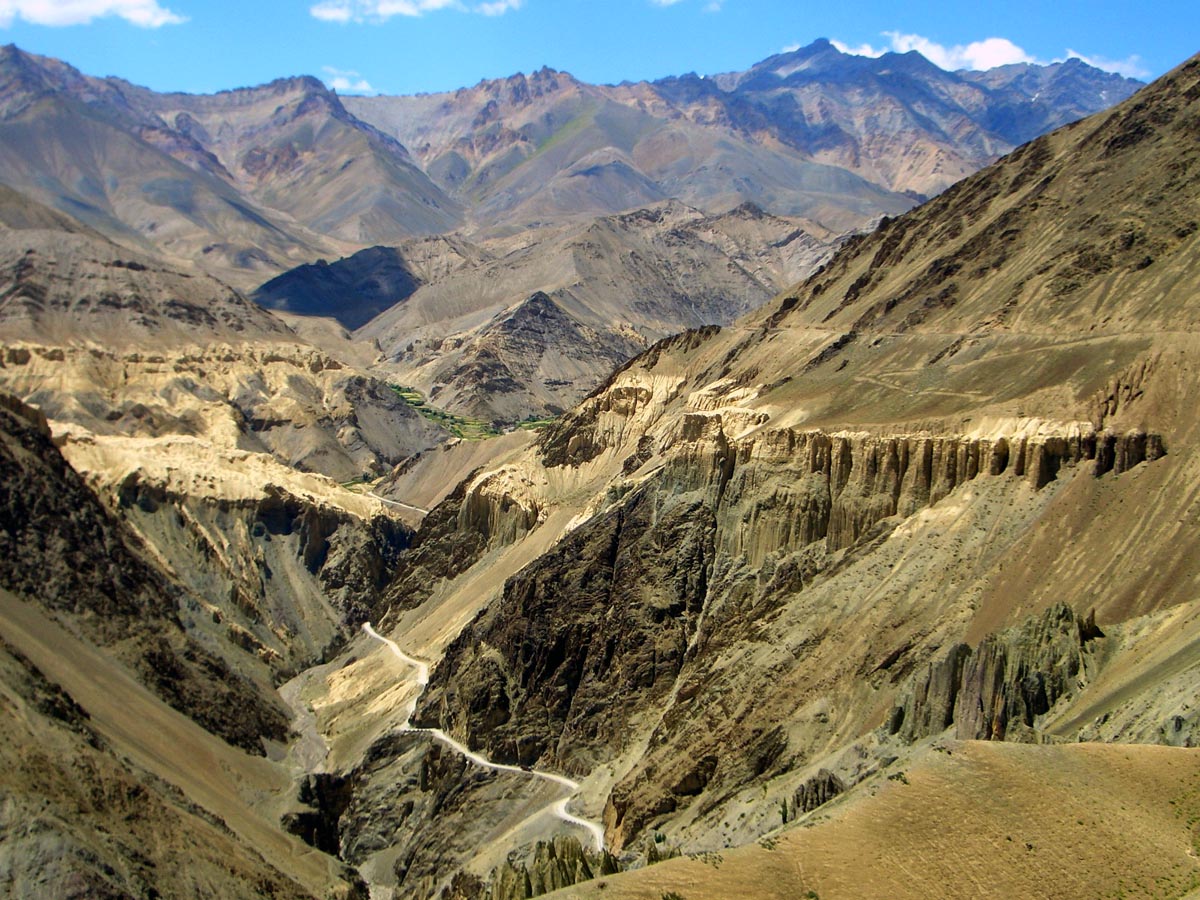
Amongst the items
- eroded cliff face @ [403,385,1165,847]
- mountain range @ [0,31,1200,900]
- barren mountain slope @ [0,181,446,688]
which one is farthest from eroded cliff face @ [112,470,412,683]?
eroded cliff face @ [403,385,1165,847]

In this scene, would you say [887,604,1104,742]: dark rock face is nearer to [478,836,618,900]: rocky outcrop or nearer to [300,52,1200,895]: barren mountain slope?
[300,52,1200,895]: barren mountain slope

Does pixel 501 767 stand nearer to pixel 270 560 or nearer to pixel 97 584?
pixel 97 584

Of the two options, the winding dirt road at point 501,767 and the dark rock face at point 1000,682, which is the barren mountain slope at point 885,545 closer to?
the dark rock face at point 1000,682

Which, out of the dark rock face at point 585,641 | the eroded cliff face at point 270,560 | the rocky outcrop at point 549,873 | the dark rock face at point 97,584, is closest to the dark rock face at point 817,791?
the rocky outcrop at point 549,873

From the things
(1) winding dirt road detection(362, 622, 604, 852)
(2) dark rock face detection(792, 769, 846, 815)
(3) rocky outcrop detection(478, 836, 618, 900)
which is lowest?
(1) winding dirt road detection(362, 622, 604, 852)

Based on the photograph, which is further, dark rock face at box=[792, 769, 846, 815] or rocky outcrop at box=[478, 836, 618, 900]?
dark rock face at box=[792, 769, 846, 815]

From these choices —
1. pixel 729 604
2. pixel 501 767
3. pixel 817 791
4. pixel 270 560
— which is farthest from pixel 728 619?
pixel 270 560

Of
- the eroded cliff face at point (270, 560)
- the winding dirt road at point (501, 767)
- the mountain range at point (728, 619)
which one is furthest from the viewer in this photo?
the eroded cliff face at point (270, 560)
